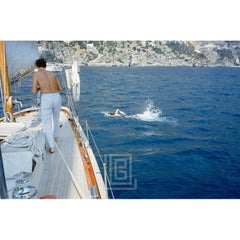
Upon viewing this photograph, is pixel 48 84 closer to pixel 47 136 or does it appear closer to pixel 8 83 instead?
pixel 47 136

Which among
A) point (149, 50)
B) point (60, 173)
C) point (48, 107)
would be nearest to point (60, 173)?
point (60, 173)

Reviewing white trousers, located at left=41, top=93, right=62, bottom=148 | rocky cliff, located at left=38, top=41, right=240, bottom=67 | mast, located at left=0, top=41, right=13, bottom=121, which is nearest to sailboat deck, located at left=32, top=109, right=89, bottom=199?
white trousers, located at left=41, top=93, right=62, bottom=148

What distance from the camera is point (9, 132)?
86.8 inches

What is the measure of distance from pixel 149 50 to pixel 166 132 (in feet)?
9.48

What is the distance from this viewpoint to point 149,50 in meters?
2.85

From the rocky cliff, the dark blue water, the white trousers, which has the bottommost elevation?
the dark blue water

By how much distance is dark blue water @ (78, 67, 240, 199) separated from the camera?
3.54m

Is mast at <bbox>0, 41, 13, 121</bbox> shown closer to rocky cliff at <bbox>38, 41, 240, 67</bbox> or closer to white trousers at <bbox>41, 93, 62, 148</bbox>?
rocky cliff at <bbox>38, 41, 240, 67</bbox>

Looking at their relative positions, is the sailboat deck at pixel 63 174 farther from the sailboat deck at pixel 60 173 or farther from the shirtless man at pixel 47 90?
the shirtless man at pixel 47 90

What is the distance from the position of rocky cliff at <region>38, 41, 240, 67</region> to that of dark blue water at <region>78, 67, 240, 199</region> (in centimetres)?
42

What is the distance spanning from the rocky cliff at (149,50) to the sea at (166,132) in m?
0.40

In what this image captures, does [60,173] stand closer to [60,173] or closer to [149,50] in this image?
[60,173]

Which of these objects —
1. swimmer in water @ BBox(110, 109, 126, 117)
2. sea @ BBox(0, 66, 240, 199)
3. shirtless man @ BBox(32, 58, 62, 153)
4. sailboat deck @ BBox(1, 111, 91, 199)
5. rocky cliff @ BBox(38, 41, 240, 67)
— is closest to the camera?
sailboat deck @ BBox(1, 111, 91, 199)
